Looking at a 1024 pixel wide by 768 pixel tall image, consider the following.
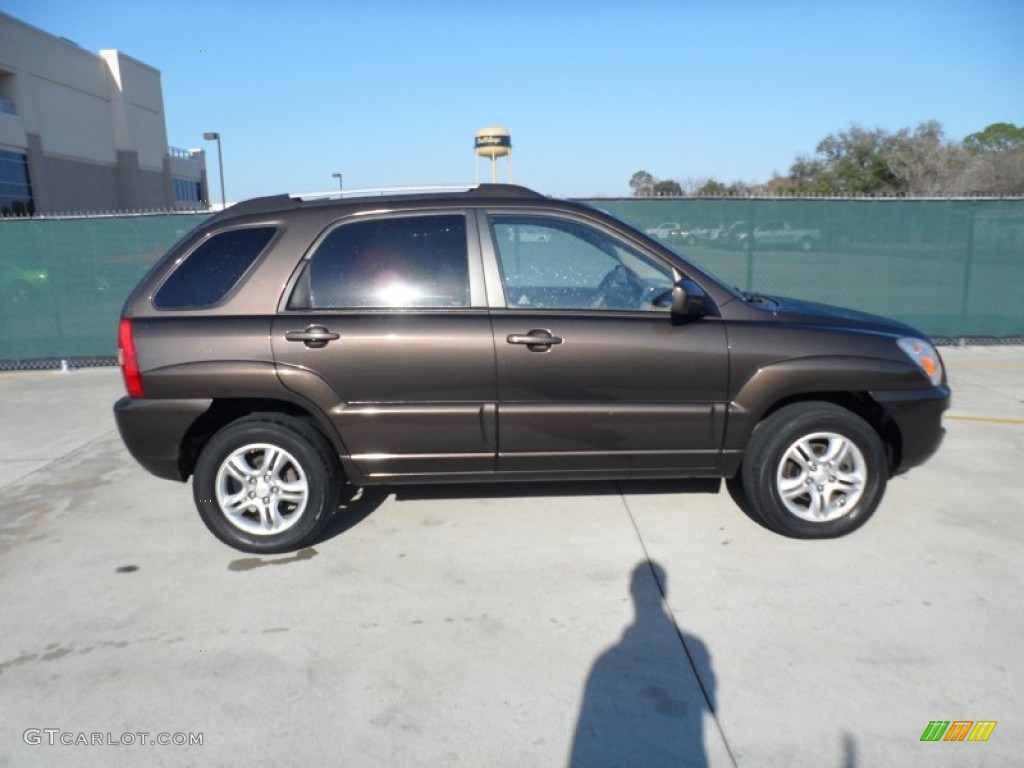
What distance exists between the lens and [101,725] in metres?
2.79

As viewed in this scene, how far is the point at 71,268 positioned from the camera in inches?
367

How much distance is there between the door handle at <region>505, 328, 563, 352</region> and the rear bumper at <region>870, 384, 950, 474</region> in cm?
178

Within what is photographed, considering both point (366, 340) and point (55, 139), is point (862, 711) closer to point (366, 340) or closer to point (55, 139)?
point (366, 340)

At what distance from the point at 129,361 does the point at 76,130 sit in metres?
48.7

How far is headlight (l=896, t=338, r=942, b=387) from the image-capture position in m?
4.17

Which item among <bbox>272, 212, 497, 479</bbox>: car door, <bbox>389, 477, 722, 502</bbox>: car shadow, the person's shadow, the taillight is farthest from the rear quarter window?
the person's shadow

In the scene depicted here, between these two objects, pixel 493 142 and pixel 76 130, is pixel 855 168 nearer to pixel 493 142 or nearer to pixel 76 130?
pixel 493 142

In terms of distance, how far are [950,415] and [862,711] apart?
4.73 metres

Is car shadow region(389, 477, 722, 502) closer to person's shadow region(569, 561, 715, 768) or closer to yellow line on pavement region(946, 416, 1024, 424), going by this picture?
person's shadow region(569, 561, 715, 768)

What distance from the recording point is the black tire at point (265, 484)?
4.02 metres

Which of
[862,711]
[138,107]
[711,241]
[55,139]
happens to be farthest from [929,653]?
[138,107]

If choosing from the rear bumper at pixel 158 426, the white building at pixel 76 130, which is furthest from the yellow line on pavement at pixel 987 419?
the white building at pixel 76 130

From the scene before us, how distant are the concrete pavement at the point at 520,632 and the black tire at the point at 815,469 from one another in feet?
0.53

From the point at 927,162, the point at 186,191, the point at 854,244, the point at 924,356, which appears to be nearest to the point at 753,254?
the point at 854,244
